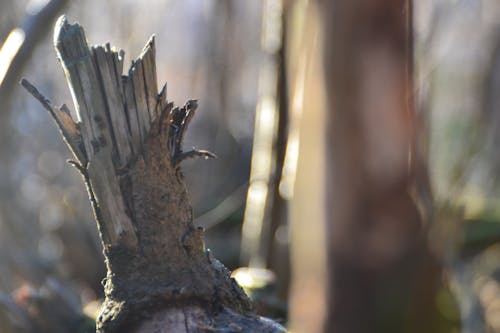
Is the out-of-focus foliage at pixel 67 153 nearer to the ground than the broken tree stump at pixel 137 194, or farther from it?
farther from it

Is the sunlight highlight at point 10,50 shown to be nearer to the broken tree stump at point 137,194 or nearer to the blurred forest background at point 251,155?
the blurred forest background at point 251,155

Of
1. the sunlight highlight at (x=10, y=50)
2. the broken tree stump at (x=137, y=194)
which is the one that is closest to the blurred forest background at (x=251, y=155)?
the sunlight highlight at (x=10, y=50)

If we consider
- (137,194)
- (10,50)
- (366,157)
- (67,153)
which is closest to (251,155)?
(67,153)

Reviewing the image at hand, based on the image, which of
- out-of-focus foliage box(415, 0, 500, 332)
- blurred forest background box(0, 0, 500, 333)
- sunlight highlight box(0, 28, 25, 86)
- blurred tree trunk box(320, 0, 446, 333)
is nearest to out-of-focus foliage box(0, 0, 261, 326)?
blurred forest background box(0, 0, 500, 333)

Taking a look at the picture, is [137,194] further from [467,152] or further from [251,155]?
[251,155]

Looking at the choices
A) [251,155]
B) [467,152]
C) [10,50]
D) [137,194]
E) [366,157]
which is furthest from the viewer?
[251,155]

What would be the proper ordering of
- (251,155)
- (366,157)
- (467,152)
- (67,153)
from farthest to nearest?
(67,153) < (251,155) < (467,152) < (366,157)
